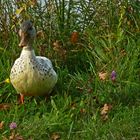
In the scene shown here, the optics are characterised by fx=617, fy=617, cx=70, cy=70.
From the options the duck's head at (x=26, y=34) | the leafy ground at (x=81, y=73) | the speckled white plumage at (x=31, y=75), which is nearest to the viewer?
the leafy ground at (x=81, y=73)

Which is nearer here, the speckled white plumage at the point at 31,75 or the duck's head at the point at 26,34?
the speckled white plumage at the point at 31,75

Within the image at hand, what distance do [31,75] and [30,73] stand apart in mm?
19

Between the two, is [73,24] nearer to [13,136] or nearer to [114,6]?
[114,6]

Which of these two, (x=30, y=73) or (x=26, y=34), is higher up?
(x=26, y=34)

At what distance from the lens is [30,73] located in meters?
5.29

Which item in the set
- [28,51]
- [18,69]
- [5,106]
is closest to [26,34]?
[28,51]

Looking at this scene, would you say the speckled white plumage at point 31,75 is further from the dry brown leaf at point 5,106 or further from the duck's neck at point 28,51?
the dry brown leaf at point 5,106

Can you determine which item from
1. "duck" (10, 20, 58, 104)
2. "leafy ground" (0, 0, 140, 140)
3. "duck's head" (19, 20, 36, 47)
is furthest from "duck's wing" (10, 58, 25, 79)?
"leafy ground" (0, 0, 140, 140)

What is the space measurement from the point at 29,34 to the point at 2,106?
2.22 feet

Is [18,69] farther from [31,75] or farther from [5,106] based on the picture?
[5,106]

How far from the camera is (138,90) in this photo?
5340mm

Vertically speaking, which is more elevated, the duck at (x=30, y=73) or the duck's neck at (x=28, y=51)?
the duck's neck at (x=28, y=51)

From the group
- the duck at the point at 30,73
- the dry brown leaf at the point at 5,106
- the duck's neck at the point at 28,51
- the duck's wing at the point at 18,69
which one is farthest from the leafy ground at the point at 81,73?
the duck's neck at the point at 28,51

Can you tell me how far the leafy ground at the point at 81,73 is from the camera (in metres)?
4.79
